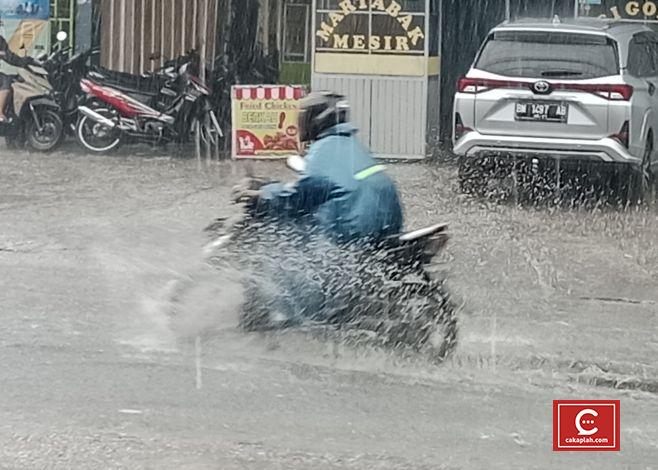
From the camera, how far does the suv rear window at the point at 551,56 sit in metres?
13.0

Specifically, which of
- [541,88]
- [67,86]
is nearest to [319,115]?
[541,88]

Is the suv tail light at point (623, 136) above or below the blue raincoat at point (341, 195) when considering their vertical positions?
above

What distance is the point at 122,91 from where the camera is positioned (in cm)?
1678

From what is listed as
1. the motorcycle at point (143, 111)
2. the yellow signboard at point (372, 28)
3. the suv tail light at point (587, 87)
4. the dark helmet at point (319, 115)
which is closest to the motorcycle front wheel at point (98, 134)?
the motorcycle at point (143, 111)

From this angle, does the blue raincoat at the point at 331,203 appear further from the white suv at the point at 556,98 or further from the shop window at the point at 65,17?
the shop window at the point at 65,17

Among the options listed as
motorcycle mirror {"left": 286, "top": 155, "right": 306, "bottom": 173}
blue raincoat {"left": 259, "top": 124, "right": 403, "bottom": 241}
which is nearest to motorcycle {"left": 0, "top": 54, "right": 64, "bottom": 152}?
motorcycle mirror {"left": 286, "top": 155, "right": 306, "bottom": 173}

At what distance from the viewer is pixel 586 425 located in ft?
21.5

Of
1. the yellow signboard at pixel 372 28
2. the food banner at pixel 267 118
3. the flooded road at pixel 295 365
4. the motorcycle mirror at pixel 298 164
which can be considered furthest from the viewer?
Result: the food banner at pixel 267 118

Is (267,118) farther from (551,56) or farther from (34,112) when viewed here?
(551,56)

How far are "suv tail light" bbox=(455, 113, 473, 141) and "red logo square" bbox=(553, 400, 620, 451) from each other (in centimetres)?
637

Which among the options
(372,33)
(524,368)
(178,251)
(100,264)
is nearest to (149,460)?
(524,368)

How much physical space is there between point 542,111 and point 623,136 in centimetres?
81

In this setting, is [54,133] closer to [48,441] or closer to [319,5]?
[319,5]

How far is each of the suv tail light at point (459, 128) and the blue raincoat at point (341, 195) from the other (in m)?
5.69
